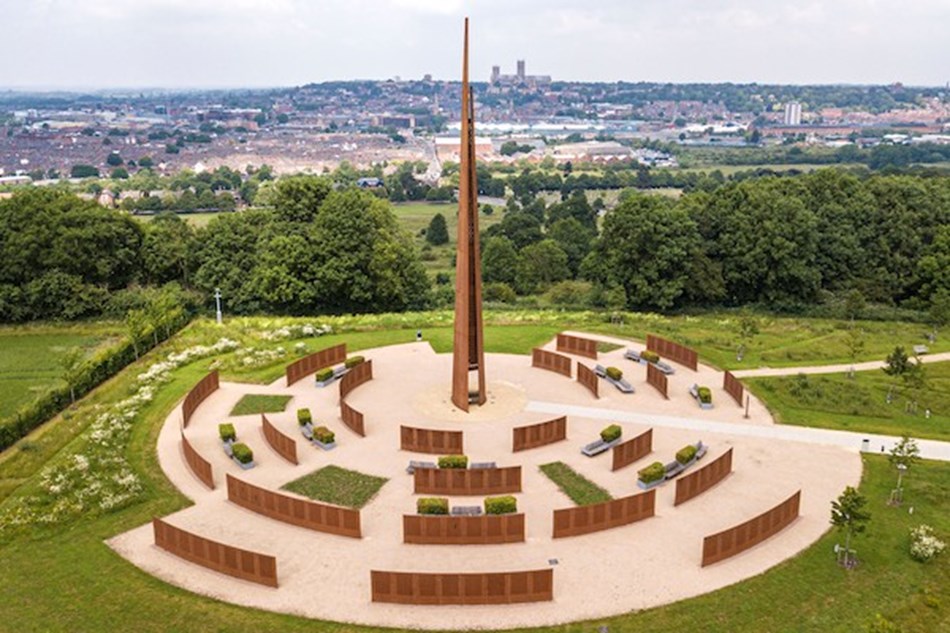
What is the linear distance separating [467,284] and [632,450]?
35.0 feet

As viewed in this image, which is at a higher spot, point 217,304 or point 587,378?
point 217,304

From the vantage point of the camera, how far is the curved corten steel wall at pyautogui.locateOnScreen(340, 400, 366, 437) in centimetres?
3469

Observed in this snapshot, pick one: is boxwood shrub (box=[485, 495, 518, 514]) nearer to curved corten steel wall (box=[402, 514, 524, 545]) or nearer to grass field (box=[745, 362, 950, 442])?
curved corten steel wall (box=[402, 514, 524, 545])

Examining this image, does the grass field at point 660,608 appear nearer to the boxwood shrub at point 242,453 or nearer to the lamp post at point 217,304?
the boxwood shrub at point 242,453

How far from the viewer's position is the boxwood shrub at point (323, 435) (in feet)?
109

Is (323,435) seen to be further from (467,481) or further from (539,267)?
(539,267)

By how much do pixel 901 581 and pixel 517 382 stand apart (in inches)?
852

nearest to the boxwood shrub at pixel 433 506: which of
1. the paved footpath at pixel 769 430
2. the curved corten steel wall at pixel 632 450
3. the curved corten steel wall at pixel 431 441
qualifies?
the curved corten steel wall at pixel 431 441

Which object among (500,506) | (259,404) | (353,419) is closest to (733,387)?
(500,506)

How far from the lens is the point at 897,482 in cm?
3056

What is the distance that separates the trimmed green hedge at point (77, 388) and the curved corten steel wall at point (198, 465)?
9.56 m

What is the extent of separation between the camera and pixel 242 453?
31969 millimetres

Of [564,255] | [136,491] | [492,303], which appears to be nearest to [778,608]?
[136,491]

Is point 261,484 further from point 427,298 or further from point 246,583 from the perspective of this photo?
point 427,298
